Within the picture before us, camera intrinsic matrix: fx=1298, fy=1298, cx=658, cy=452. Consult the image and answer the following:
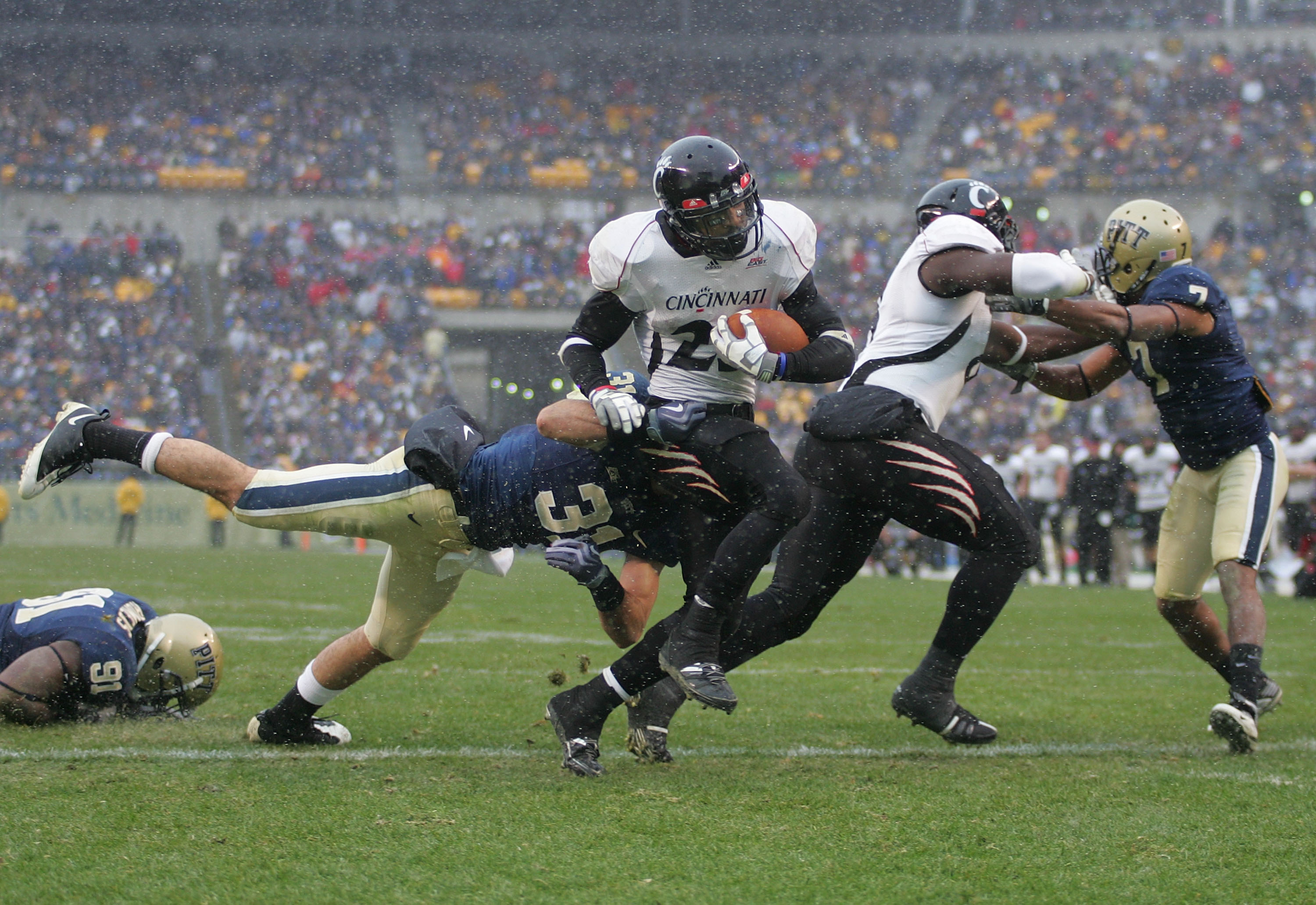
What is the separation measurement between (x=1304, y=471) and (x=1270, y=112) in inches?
632

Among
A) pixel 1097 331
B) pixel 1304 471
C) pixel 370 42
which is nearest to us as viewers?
pixel 1097 331

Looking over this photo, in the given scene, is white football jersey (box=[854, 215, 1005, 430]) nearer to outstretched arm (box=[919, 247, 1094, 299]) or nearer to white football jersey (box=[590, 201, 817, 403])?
outstretched arm (box=[919, 247, 1094, 299])

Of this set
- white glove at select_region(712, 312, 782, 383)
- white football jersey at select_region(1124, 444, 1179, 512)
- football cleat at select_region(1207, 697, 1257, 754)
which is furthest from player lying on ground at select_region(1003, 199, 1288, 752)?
white football jersey at select_region(1124, 444, 1179, 512)

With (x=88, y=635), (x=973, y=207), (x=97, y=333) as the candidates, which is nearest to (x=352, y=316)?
(x=97, y=333)

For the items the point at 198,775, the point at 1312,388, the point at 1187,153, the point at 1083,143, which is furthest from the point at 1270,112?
the point at 198,775

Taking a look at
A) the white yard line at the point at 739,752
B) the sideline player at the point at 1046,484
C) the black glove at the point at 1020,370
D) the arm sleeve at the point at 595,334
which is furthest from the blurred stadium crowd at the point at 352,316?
the arm sleeve at the point at 595,334

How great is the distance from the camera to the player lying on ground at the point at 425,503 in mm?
3535

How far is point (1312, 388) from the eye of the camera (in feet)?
60.2

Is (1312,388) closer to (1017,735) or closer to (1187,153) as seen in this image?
(1187,153)

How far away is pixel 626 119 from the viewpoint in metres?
25.2

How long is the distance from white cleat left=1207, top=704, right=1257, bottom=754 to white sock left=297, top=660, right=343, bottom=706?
268cm

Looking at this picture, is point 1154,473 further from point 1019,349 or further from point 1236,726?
point 1236,726

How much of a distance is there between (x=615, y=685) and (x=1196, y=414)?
2.30 meters

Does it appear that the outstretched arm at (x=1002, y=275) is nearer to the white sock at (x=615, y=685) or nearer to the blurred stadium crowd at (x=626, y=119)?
the white sock at (x=615, y=685)
